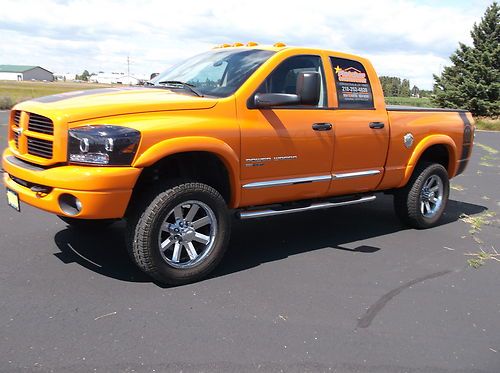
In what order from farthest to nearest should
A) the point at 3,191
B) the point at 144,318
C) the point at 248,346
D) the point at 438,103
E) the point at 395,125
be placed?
the point at 438,103 < the point at 3,191 < the point at 395,125 < the point at 144,318 < the point at 248,346

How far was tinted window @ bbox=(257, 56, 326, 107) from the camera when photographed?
4.70m

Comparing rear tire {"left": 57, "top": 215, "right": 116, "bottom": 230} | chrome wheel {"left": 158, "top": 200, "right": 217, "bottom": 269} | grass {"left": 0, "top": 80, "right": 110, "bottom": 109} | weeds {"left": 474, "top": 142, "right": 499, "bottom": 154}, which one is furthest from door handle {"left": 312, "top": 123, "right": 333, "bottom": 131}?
weeds {"left": 474, "top": 142, "right": 499, "bottom": 154}

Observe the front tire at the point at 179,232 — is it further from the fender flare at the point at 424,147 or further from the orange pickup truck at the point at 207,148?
the fender flare at the point at 424,147

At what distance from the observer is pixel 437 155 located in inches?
268

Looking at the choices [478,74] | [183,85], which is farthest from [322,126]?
[478,74]

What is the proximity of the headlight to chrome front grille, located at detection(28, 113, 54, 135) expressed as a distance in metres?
0.25

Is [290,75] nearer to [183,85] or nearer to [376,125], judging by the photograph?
[183,85]

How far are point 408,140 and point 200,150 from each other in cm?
292

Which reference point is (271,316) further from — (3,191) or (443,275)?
(3,191)

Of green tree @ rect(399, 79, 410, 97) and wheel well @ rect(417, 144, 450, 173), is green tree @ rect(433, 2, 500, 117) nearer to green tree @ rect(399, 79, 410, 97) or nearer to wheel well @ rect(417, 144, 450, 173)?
wheel well @ rect(417, 144, 450, 173)

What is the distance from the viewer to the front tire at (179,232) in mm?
3934

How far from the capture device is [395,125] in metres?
5.77

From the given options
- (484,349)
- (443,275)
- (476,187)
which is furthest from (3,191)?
(476,187)

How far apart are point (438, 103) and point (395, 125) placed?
32716 millimetres
